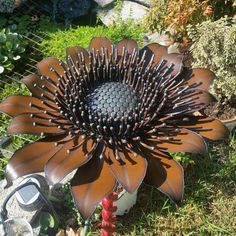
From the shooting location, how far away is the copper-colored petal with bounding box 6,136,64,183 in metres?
1.58

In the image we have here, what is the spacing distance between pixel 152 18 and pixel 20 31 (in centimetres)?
131

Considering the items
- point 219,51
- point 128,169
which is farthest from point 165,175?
point 219,51

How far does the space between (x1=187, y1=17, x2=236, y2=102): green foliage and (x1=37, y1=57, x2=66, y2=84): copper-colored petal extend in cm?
171

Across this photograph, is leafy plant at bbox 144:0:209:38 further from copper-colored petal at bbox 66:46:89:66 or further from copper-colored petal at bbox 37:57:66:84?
copper-colored petal at bbox 37:57:66:84

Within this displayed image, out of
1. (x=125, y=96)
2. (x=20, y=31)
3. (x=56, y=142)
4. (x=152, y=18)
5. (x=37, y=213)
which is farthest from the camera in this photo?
(x=20, y=31)

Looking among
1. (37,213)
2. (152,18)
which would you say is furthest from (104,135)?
(152,18)

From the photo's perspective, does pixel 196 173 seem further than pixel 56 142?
Yes

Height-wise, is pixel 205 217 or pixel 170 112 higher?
pixel 170 112

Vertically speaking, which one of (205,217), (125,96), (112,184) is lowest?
(205,217)

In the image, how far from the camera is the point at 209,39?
3.37 meters

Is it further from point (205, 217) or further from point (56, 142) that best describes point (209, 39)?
point (56, 142)

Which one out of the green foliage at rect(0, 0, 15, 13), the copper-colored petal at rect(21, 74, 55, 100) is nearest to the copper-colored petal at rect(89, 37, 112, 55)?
the copper-colored petal at rect(21, 74, 55, 100)

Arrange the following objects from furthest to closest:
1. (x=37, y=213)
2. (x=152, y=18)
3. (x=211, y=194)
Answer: (x=152, y=18)
(x=211, y=194)
(x=37, y=213)

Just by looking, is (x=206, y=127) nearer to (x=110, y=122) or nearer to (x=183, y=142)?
(x=183, y=142)
